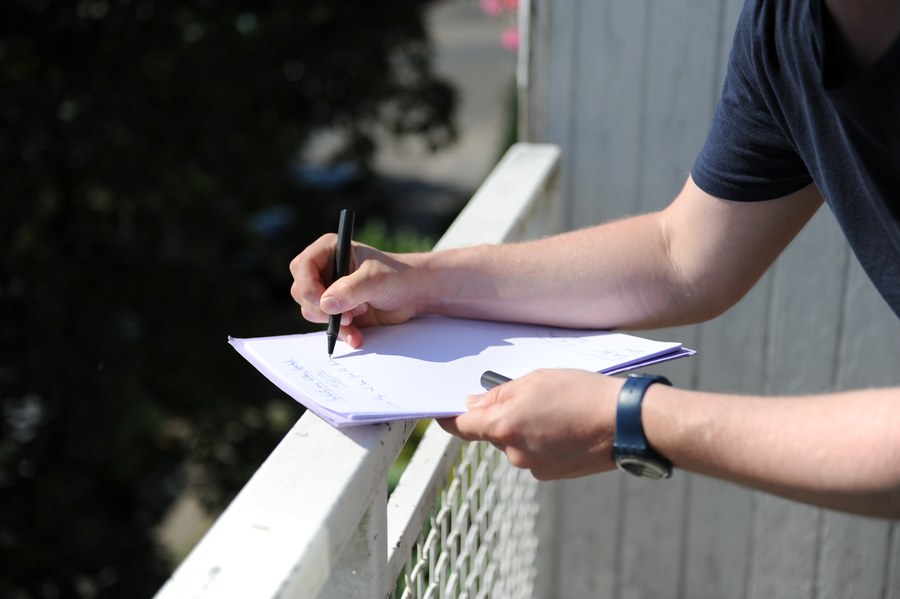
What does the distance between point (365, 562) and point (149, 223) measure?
4.29m

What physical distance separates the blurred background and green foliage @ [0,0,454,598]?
0.03 ft

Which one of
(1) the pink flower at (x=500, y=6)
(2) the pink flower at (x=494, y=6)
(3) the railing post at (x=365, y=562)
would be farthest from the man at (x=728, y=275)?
(2) the pink flower at (x=494, y=6)

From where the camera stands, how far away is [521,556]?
2.06 meters

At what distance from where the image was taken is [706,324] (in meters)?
2.36

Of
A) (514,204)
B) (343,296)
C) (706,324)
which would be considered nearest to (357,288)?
(343,296)

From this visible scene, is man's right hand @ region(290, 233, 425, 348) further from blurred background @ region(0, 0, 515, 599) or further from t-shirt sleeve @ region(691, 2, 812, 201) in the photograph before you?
blurred background @ region(0, 0, 515, 599)

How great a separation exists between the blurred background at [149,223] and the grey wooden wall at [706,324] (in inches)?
61.0

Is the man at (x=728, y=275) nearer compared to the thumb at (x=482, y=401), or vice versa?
the man at (x=728, y=275)

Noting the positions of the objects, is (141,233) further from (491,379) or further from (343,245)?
(491,379)

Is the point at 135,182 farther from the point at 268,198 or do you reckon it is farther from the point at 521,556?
the point at 521,556

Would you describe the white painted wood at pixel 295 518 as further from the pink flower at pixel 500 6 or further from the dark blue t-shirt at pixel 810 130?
the pink flower at pixel 500 6

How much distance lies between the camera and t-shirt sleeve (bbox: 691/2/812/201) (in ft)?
3.84

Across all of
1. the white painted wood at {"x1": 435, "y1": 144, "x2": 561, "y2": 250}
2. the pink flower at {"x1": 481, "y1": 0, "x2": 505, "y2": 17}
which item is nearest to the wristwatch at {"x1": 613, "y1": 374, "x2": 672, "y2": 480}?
Answer: the white painted wood at {"x1": 435, "y1": 144, "x2": 561, "y2": 250}

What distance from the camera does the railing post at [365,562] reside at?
1029mm
